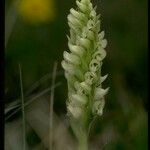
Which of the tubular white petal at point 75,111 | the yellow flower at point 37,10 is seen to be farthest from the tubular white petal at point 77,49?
the yellow flower at point 37,10

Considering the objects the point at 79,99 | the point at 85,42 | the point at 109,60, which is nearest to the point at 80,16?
the point at 85,42

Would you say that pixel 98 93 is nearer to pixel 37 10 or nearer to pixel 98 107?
pixel 98 107

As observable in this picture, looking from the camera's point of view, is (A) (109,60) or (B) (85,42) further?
(A) (109,60)

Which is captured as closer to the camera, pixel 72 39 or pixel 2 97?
pixel 72 39

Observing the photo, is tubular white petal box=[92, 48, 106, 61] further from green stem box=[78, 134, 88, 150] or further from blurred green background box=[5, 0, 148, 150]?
blurred green background box=[5, 0, 148, 150]

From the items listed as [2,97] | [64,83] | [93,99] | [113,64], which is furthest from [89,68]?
[113,64]

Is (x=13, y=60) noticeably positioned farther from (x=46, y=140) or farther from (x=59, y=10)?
(x=46, y=140)
